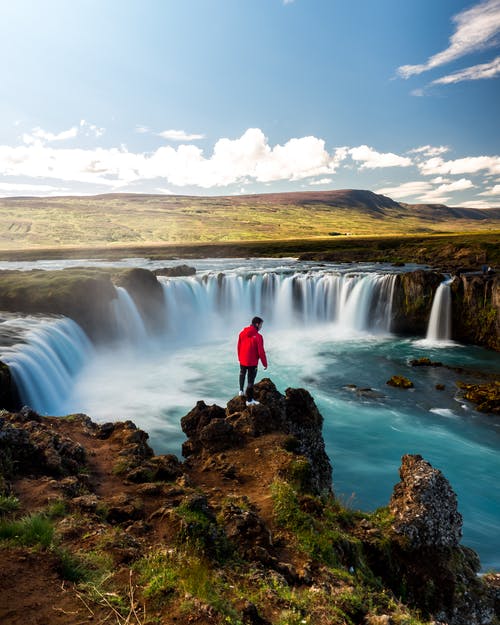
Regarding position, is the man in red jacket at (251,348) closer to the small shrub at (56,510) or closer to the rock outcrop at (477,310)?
the small shrub at (56,510)

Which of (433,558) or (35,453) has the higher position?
(35,453)

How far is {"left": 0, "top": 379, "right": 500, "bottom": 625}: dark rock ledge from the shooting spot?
512 cm

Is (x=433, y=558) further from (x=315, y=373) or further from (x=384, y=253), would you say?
(x=384, y=253)

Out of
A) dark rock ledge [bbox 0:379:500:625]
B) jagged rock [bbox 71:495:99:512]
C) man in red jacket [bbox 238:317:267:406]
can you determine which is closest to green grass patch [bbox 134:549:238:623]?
dark rock ledge [bbox 0:379:500:625]

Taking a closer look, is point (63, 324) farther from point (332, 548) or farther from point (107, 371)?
point (332, 548)

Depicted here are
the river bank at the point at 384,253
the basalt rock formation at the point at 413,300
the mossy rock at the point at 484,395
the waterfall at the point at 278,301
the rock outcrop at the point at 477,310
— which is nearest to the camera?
the mossy rock at the point at 484,395

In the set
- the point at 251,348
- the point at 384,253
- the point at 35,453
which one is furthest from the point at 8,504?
the point at 384,253

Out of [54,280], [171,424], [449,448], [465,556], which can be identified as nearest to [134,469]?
[465,556]

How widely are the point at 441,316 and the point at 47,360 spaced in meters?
30.6

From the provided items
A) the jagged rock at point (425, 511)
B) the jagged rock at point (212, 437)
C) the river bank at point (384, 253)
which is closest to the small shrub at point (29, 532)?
the jagged rock at point (212, 437)

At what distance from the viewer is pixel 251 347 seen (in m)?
13.6

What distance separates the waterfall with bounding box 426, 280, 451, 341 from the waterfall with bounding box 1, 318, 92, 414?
28.0 metres

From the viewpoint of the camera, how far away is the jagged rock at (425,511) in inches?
321

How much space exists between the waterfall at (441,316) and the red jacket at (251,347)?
27089mm
